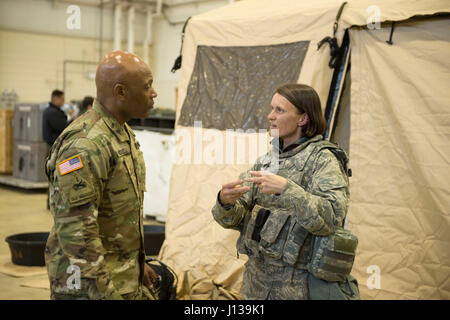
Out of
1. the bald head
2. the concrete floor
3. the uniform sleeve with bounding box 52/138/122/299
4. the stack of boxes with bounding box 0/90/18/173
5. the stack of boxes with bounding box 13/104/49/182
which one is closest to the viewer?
the uniform sleeve with bounding box 52/138/122/299

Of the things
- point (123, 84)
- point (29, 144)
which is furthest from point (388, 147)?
point (29, 144)

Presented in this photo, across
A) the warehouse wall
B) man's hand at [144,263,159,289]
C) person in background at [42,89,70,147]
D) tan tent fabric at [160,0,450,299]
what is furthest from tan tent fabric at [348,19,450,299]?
the warehouse wall

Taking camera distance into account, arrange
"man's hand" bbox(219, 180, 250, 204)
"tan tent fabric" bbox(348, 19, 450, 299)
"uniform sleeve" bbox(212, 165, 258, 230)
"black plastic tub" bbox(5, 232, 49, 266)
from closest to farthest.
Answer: "man's hand" bbox(219, 180, 250, 204) < "uniform sleeve" bbox(212, 165, 258, 230) < "tan tent fabric" bbox(348, 19, 450, 299) < "black plastic tub" bbox(5, 232, 49, 266)

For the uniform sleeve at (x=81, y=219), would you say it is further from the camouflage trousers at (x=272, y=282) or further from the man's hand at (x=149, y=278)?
the camouflage trousers at (x=272, y=282)

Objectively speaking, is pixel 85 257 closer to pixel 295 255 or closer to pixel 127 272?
pixel 127 272

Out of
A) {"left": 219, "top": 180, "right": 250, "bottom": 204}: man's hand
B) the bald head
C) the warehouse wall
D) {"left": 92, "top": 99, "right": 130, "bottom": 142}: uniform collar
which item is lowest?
{"left": 219, "top": 180, "right": 250, "bottom": 204}: man's hand

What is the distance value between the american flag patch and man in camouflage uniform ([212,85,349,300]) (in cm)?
66

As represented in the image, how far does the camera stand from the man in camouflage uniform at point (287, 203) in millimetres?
2039

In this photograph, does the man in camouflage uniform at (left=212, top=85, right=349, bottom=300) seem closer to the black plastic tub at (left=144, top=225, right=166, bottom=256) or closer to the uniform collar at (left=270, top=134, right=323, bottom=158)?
the uniform collar at (left=270, top=134, right=323, bottom=158)

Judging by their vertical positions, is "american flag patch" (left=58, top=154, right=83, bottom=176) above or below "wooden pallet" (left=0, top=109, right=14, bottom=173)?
above

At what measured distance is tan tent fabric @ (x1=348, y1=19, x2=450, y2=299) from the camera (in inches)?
131

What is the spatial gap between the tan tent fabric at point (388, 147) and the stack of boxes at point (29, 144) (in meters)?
6.00

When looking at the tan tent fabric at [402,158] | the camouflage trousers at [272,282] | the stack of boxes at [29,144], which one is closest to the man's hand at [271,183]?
the camouflage trousers at [272,282]

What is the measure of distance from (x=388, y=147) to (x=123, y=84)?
7.46 ft
